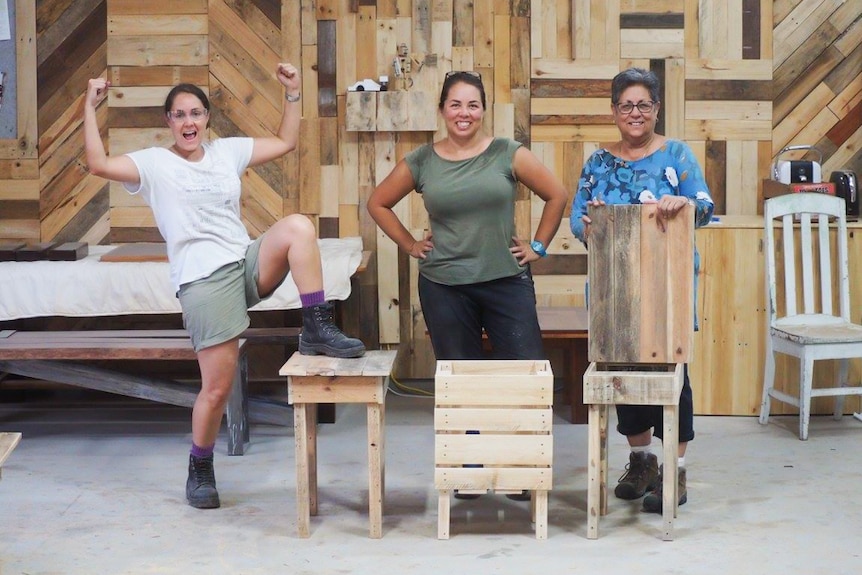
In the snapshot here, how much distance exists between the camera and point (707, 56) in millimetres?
5672

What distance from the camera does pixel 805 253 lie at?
5105 mm

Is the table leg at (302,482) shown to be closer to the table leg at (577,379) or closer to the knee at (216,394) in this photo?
the knee at (216,394)

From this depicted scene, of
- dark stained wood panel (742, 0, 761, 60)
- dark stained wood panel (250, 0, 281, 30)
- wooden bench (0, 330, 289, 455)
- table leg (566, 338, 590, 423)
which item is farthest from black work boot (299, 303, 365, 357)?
dark stained wood panel (742, 0, 761, 60)

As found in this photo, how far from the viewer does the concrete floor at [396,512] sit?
3387mm

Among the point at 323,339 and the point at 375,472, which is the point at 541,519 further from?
the point at 323,339

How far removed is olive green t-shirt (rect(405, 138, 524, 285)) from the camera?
150 inches

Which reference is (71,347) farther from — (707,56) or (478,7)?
(707,56)

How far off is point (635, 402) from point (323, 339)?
1.00 m

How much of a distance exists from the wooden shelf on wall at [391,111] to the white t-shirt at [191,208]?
1.85m

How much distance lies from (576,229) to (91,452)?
2250mm

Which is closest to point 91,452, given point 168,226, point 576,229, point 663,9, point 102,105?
point 168,226

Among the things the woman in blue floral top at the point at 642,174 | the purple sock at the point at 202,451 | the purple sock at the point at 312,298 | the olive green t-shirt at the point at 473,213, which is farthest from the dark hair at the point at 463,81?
the purple sock at the point at 202,451

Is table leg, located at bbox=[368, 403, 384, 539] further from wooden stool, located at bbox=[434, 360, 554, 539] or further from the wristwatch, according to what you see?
the wristwatch

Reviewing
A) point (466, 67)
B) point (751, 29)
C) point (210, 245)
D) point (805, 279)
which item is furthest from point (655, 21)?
point (210, 245)
